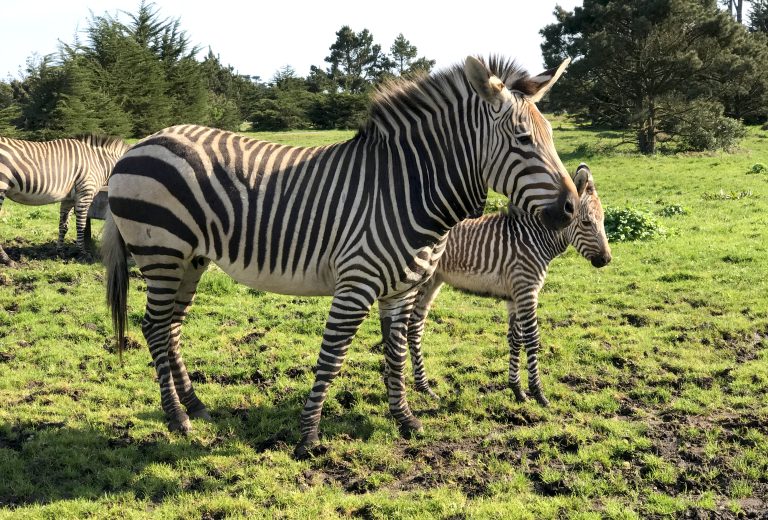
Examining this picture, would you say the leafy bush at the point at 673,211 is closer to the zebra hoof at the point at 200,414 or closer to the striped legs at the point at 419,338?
the striped legs at the point at 419,338

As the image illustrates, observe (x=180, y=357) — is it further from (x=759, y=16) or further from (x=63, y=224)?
(x=759, y=16)

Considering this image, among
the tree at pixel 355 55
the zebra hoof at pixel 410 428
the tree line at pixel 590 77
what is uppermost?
the tree at pixel 355 55

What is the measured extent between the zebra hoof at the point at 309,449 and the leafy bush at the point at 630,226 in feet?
30.7

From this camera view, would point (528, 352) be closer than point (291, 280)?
No

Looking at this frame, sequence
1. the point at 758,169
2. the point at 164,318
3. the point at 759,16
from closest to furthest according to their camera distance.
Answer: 1. the point at 164,318
2. the point at 758,169
3. the point at 759,16

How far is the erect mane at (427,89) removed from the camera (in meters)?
4.81

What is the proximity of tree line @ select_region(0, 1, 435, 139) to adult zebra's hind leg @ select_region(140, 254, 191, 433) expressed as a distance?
111 inches

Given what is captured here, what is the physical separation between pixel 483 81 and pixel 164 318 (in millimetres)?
3444

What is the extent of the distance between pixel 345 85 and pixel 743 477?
63585 millimetres

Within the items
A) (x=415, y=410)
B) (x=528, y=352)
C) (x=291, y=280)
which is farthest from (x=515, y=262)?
(x=291, y=280)

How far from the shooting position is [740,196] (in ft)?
54.1

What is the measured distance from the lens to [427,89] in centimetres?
496

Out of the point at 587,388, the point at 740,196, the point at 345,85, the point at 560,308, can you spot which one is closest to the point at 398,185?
the point at 587,388

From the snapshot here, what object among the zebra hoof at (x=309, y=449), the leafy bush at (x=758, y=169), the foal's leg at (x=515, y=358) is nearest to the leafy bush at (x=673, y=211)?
the leafy bush at (x=758, y=169)
